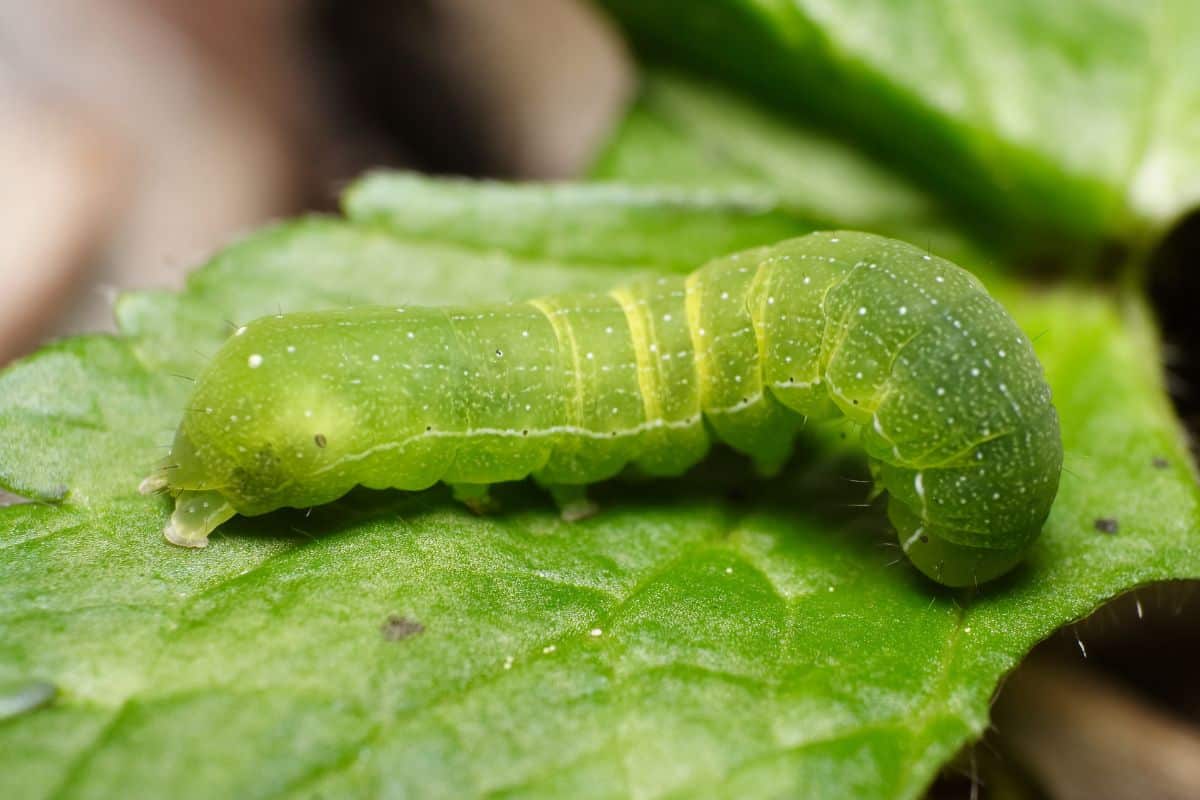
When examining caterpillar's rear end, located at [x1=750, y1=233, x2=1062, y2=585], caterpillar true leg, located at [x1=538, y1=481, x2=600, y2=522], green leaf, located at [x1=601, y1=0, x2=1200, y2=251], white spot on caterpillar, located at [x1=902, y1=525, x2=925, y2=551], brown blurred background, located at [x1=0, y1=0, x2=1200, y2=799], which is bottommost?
brown blurred background, located at [x1=0, y1=0, x2=1200, y2=799]

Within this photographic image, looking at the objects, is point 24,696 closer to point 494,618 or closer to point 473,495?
point 494,618

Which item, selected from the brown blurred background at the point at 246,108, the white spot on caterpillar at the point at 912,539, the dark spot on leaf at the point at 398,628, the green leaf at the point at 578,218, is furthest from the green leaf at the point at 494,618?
the brown blurred background at the point at 246,108

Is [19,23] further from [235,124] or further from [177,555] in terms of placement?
[177,555]

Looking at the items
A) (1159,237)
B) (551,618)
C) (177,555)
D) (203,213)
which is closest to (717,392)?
(551,618)

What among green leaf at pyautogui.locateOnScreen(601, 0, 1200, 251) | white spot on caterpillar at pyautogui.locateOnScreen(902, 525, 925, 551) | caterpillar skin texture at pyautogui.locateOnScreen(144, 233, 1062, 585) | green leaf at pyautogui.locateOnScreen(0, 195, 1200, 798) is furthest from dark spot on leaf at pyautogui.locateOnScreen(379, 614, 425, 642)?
green leaf at pyautogui.locateOnScreen(601, 0, 1200, 251)

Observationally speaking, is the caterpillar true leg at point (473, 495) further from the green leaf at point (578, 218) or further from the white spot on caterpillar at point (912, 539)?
the green leaf at point (578, 218)

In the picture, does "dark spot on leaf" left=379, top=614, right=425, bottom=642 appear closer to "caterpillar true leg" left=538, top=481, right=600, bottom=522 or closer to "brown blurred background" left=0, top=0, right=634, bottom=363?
"caterpillar true leg" left=538, top=481, right=600, bottom=522

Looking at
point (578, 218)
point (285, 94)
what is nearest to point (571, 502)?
point (578, 218)
